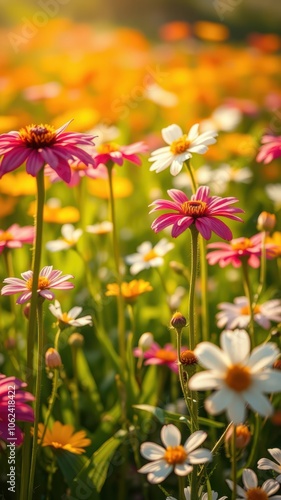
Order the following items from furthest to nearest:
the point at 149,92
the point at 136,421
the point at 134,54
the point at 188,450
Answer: the point at 134,54
the point at 149,92
the point at 136,421
the point at 188,450

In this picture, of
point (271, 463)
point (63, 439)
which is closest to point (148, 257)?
point (63, 439)

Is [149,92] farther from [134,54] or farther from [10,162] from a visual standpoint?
[10,162]

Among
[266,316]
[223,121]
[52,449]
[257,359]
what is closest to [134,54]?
[223,121]

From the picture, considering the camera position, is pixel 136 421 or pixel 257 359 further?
pixel 136 421

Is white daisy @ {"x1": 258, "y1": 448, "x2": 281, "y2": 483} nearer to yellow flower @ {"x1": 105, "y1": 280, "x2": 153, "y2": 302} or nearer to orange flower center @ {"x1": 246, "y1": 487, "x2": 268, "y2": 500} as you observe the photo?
orange flower center @ {"x1": 246, "y1": 487, "x2": 268, "y2": 500}

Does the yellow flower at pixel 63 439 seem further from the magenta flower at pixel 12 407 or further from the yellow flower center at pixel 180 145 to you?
the yellow flower center at pixel 180 145

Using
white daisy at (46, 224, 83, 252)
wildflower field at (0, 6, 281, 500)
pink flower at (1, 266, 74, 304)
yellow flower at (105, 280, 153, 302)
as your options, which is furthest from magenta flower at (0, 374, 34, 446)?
white daisy at (46, 224, 83, 252)

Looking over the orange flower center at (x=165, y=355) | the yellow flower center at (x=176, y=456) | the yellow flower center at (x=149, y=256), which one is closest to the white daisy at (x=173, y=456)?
the yellow flower center at (x=176, y=456)
